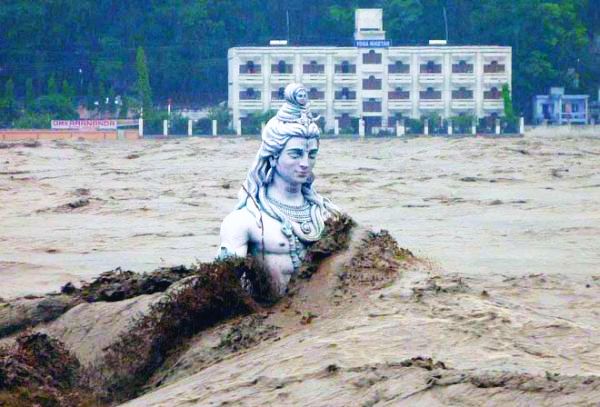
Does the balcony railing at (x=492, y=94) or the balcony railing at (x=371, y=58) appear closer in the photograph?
the balcony railing at (x=371, y=58)

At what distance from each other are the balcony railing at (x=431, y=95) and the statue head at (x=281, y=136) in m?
48.9

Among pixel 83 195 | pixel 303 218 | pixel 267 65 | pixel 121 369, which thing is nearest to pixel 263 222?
pixel 303 218

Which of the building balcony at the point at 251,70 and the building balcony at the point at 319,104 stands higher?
the building balcony at the point at 251,70

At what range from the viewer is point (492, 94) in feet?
194

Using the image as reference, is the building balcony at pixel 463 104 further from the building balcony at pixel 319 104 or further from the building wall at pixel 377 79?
the building balcony at pixel 319 104

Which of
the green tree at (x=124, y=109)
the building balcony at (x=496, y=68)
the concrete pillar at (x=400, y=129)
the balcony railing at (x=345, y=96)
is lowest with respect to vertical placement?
the concrete pillar at (x=400, y=129)

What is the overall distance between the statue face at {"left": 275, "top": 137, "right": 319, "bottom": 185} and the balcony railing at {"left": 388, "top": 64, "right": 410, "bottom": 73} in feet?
160

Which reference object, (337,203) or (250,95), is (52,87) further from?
(337,203)

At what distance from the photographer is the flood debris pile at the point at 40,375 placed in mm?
8219

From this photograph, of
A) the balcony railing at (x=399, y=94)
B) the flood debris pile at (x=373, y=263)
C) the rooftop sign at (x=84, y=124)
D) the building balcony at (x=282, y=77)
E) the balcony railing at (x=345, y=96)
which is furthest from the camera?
the balcony railing at (x=399, y=94)

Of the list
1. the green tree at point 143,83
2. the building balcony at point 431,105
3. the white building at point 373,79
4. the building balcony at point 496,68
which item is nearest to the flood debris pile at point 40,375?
the green tree at point 143,83

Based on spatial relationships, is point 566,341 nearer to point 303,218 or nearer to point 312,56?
point 303,218

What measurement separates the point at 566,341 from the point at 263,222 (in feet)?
6.44

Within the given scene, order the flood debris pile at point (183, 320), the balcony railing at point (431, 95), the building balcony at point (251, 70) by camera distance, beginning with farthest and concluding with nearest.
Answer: the balcony railing at point (431, 95), the building balcony at point (251, 70), the flood debris pile at point (183, 320)
